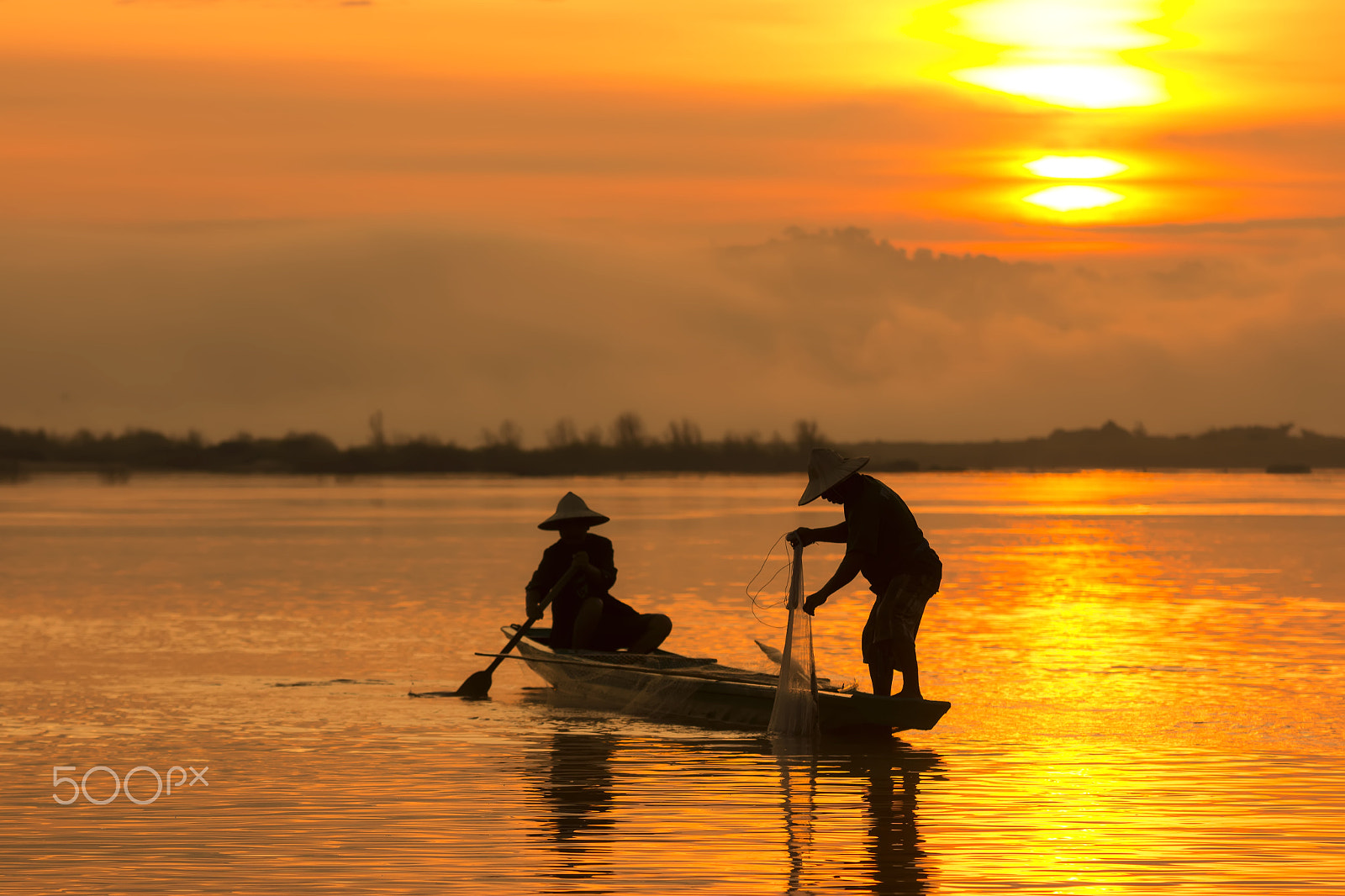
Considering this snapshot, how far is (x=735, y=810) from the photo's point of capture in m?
10.3

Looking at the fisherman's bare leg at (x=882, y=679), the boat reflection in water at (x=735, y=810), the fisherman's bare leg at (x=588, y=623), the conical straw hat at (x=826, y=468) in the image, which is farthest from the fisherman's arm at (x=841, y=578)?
the fisherman's bare leg at (x=588, y=623)

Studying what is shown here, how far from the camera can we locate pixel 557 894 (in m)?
8.20

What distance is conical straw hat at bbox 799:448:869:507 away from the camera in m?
12.4

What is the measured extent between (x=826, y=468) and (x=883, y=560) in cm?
86

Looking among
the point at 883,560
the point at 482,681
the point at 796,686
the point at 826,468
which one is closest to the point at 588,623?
the point at 482,681

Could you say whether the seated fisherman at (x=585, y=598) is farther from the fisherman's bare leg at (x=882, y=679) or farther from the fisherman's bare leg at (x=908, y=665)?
the fisherman's bare leg at (x=908, y=665)

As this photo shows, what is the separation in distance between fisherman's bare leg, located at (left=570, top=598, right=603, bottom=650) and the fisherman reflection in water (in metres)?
3.39

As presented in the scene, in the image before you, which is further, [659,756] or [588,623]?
[588,623]

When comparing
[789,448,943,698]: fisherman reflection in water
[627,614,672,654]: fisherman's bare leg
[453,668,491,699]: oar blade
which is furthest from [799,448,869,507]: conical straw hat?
[453,668,491,699]: oar blade

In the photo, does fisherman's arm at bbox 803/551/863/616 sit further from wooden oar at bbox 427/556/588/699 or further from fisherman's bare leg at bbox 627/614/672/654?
wooden oar at bbox 427/556/588/699

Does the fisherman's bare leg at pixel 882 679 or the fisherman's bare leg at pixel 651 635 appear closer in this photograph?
the fisherman's bare leg at pixel 882 679

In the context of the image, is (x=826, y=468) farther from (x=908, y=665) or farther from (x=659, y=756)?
(x=659, y=756)

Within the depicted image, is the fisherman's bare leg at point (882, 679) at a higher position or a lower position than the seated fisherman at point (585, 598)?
lower

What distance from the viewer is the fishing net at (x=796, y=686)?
12.9 meters
